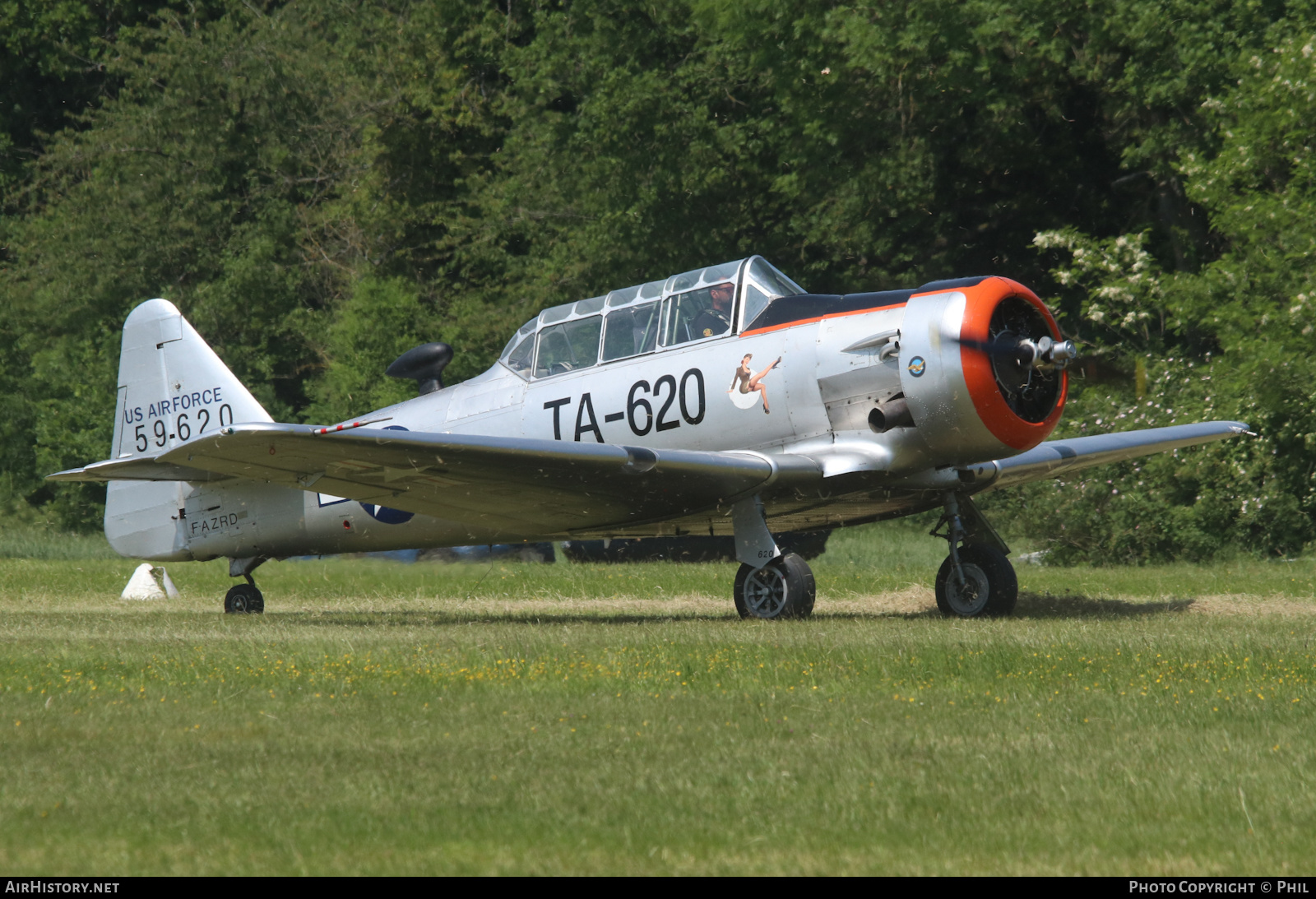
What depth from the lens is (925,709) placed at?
6.95m

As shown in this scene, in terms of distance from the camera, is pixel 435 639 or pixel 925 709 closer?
Answer: pixel 925 709

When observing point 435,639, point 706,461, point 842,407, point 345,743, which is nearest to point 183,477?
point 435,639

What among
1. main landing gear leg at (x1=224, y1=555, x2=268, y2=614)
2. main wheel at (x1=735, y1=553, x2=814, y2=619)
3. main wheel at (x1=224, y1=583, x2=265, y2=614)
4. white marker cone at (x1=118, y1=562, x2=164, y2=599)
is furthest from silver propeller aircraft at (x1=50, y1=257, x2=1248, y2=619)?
white marker cone at (x1=118, y1=562, x2=164, y2=599)

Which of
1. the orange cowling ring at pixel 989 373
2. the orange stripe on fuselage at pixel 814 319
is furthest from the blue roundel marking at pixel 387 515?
the orange cowling ring at pixel 989 373

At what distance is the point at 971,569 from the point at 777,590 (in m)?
1.92

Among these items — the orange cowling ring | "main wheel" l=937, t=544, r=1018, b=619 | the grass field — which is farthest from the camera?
"main wheel" l=937, t=544, r=1018, b=619

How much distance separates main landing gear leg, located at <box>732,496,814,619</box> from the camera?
11.5 metres

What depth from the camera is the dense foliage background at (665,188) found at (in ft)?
71.8

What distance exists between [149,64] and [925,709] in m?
43.2

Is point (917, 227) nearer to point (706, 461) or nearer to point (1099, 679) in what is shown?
point (706, 461)

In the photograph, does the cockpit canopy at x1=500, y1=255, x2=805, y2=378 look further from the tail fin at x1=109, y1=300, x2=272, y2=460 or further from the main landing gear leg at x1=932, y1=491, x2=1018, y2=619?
the tail fin at x1=109, y1=300, x2=272, y2=460

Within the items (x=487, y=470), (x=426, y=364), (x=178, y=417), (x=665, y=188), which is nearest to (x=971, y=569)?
(x=487, y=470)

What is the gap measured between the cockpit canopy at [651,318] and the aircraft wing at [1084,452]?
2516mm

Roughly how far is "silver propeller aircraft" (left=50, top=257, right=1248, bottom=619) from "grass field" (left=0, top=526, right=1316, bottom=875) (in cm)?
120
